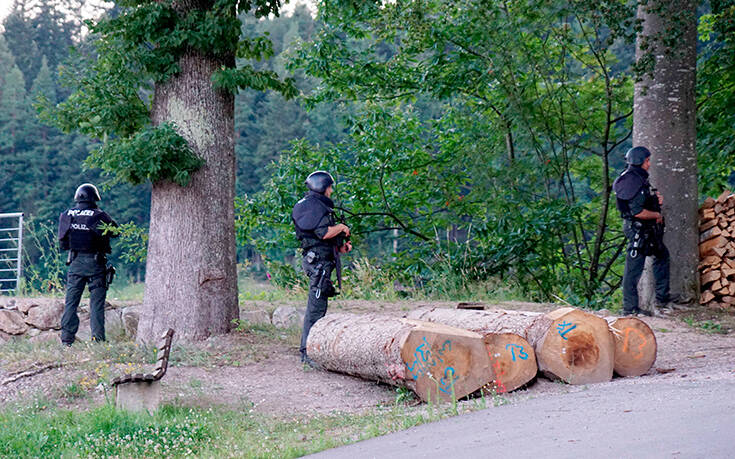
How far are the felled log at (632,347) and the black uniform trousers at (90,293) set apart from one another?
6.42 metres

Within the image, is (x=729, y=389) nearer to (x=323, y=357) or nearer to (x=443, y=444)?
(x=443, y=444)

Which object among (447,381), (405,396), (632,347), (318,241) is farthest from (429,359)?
(318,241)

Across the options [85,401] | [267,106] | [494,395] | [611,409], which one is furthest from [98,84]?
[267,106]

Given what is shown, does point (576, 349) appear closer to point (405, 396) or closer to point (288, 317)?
point (405, 396)

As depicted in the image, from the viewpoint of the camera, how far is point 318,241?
8516mm

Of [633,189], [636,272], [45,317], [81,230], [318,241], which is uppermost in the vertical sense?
[633,189]

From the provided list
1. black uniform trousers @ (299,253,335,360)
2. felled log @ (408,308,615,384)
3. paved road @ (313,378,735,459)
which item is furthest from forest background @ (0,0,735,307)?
paved road @ (313,378,735,459)

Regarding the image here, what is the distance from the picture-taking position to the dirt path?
267 inches

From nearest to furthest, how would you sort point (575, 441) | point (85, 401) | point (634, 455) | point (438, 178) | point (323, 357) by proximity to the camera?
point (634, 455) → point (575, 441) → point (85, 401) → point (323, 357) → point (438, 178)

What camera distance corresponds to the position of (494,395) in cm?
630

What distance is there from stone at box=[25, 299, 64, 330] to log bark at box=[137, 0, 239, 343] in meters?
2.63

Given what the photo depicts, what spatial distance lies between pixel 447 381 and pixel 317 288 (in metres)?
2.36

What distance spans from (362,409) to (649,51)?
256 inches

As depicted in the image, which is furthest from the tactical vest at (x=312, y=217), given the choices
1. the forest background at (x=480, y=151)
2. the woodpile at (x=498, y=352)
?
the forest background at (x=480, y=151)
